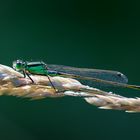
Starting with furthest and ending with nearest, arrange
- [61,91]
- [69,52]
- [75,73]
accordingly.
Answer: [69,52] < [75,73] < [61,91]

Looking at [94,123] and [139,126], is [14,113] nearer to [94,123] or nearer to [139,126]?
[94,123]

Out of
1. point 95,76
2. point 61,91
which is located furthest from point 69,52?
point 61,91

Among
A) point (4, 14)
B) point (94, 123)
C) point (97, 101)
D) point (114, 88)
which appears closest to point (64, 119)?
point (94, 123)

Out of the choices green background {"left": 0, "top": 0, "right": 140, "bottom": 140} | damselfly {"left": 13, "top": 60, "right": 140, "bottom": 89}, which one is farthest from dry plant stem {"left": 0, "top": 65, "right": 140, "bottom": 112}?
green background {"left": 0, "top": 0, "right": 140, "bottom": 140}

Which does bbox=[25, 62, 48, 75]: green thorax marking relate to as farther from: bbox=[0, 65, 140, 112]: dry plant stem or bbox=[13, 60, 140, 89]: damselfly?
bbox=[0, 65, 140, 112]: dry plant stem

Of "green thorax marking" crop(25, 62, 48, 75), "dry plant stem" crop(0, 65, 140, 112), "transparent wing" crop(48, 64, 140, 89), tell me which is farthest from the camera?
"green thorax marking" crop(25, 62, 48, 75)

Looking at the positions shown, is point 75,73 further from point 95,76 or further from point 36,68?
point 36,68

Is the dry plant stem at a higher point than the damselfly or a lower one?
lower

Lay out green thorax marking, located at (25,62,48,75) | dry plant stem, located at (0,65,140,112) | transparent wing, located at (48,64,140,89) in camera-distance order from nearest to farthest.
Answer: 1. dry plant stem, located at (0,65,140,112)
2. transparent wing, located at (48,64,140,89)
3. green thorax marking, located at (25,62,48,75)
